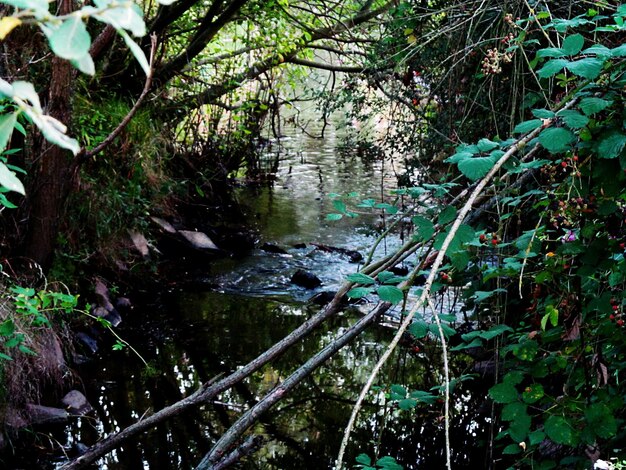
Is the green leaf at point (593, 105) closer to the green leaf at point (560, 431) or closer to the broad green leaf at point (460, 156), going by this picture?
the broad green leaf at point (460, 156)

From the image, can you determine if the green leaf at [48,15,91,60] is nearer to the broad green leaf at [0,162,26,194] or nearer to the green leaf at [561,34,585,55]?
the broad green leaf at [0,162,26,194]

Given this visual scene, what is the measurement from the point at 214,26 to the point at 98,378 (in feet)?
8.72

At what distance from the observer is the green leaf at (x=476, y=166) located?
141cm

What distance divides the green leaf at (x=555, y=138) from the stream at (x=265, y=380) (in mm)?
901

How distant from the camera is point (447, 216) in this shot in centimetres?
158

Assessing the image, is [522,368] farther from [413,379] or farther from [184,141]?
[184,141]

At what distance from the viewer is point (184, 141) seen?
20.2 feet

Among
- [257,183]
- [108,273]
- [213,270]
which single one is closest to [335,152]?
[257,183]

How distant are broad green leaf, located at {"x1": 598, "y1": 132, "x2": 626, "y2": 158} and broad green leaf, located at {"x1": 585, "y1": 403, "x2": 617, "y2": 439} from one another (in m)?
0.59

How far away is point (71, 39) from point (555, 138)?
3.80ft

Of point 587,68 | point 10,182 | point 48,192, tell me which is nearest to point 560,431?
point 587,68

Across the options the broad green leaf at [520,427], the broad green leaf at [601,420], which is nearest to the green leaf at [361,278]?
the broad green leaf at [520,427]

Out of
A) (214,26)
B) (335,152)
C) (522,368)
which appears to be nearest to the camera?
(522,368)

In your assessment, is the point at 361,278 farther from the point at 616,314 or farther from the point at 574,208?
the point at 616,314
